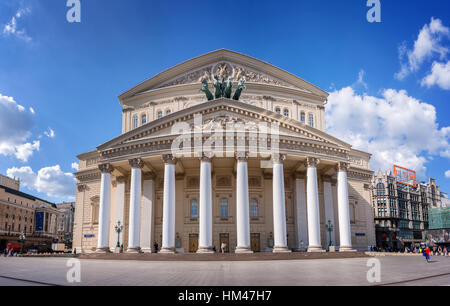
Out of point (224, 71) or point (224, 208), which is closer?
point (224, 208)

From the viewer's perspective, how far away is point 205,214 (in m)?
32.2

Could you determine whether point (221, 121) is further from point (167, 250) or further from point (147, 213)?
point (147, 213)

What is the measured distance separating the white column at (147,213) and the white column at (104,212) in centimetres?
432

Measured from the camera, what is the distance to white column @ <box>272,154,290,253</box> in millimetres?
32500

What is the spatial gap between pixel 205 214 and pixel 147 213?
10192 millimetres

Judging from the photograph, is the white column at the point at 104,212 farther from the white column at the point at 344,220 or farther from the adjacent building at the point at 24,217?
the adjacent building at the point at 24,217

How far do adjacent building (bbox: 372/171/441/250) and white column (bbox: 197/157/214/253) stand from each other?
6338 cm

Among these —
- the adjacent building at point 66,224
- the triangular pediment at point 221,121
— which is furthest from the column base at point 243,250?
the adjacent building at point 66,224

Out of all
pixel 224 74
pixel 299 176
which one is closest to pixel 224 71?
pixel 224 74

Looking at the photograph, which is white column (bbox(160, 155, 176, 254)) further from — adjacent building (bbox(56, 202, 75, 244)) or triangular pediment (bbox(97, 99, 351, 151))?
adjacent building (bbox(56, 202, 75, 244))

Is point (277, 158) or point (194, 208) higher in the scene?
point (277, 158)

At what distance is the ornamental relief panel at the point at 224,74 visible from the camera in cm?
4744

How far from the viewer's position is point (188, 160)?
125 ft
